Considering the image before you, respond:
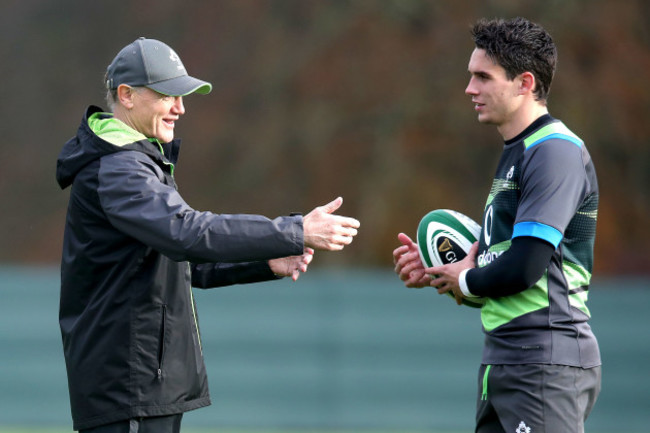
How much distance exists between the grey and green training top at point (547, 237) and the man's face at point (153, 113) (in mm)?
1114

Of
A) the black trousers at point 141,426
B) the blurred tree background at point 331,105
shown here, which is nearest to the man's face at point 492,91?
the black trousers at point 141,426

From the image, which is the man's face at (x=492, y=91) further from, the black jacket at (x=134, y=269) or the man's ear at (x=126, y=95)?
the man's ear at (x=126, y=95)

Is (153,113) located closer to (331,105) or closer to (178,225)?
(178,225)

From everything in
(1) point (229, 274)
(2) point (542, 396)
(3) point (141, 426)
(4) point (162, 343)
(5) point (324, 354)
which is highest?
(1) point (229, 274)

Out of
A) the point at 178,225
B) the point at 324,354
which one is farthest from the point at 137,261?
the point at 324,354

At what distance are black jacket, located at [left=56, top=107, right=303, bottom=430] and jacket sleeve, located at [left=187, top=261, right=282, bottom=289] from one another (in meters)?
0.40

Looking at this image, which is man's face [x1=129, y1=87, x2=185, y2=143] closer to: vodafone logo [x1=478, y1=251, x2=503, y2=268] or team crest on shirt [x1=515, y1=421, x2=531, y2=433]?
vodafone logo [x1=478, y1=251, x2=503, y2=268]

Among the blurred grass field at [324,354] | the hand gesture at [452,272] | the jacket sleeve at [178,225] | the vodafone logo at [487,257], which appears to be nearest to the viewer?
the jacket sleeve at [178,225]

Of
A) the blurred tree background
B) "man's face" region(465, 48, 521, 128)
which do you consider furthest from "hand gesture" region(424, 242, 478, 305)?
the blurred tree background

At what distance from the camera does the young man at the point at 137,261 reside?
302cm

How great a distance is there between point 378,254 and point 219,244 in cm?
932

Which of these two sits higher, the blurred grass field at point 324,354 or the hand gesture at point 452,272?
the hand gesture at point 452,272

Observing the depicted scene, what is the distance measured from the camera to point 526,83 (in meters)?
3.23

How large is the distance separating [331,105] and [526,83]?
9.95 meters
